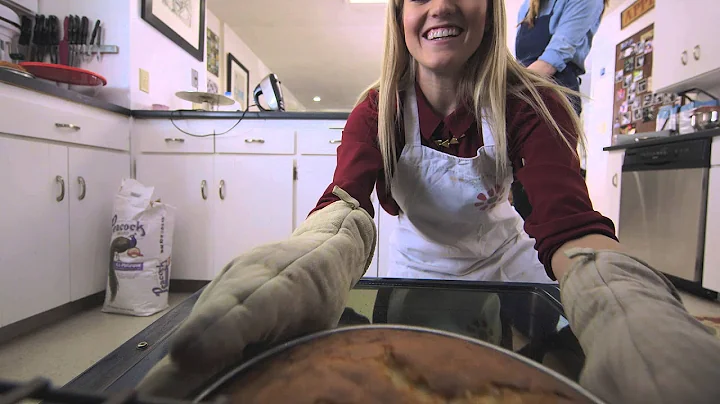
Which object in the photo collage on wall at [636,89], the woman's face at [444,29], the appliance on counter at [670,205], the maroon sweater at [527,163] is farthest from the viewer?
the photo collage on wall at [636,89]

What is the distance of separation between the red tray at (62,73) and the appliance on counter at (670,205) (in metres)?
2.69

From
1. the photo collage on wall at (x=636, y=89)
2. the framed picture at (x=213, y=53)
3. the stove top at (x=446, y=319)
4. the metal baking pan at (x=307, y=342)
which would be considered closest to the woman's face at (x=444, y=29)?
the stove top at (x=446, y=319)

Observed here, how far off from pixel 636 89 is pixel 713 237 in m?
2.00

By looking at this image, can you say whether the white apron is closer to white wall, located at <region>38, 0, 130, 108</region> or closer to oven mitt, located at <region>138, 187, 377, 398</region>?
oven mitt, located at <region>138, 187, 377, 398</region>

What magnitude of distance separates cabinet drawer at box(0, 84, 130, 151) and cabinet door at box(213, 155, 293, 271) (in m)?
0.44

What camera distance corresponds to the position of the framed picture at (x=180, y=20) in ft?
6.50

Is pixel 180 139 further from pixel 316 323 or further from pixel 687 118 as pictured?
pixel 687 118

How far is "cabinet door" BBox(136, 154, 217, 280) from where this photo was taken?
6.01 ft

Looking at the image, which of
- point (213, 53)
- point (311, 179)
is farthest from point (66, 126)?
point (213, 53)

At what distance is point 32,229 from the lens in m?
1.32

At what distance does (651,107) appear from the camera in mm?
3078

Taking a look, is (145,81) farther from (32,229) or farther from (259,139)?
(32,229)

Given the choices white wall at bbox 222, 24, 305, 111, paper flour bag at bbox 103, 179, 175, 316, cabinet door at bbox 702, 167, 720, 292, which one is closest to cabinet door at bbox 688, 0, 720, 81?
cabinet door at bbox 702, 167, 720, 292

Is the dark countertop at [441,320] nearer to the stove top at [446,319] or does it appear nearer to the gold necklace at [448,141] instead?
the stove top at [446,319]
